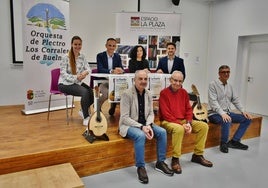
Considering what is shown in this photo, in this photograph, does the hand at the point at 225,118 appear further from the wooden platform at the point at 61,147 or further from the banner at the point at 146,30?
the banner at the point at 146,30

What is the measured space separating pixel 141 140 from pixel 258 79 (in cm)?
438

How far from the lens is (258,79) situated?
554 centimetres

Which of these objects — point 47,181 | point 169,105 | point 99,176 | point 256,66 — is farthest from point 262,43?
point 47,181

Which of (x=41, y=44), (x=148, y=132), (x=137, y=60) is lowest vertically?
(x=148, y=132)

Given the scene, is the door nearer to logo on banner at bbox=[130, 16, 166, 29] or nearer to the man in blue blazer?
logo on banner at bbox=[130, 16, 166, 29]

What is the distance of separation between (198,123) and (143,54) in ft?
4.38

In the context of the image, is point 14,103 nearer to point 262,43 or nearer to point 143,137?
point 143,137

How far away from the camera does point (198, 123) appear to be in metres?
2.80

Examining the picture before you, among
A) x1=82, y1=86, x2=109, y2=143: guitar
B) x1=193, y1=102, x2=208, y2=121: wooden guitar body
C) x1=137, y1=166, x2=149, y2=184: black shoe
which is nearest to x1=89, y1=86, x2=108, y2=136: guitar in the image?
x1=82, y1=86, x2=109, y2=143: guitar

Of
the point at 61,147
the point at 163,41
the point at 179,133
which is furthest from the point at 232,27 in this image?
the point at 61,147

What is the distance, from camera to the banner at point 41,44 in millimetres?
3463

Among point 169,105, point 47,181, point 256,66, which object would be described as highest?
point 256,66

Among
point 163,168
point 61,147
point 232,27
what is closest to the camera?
point 61,147

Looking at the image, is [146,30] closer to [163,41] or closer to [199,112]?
[163,41]
